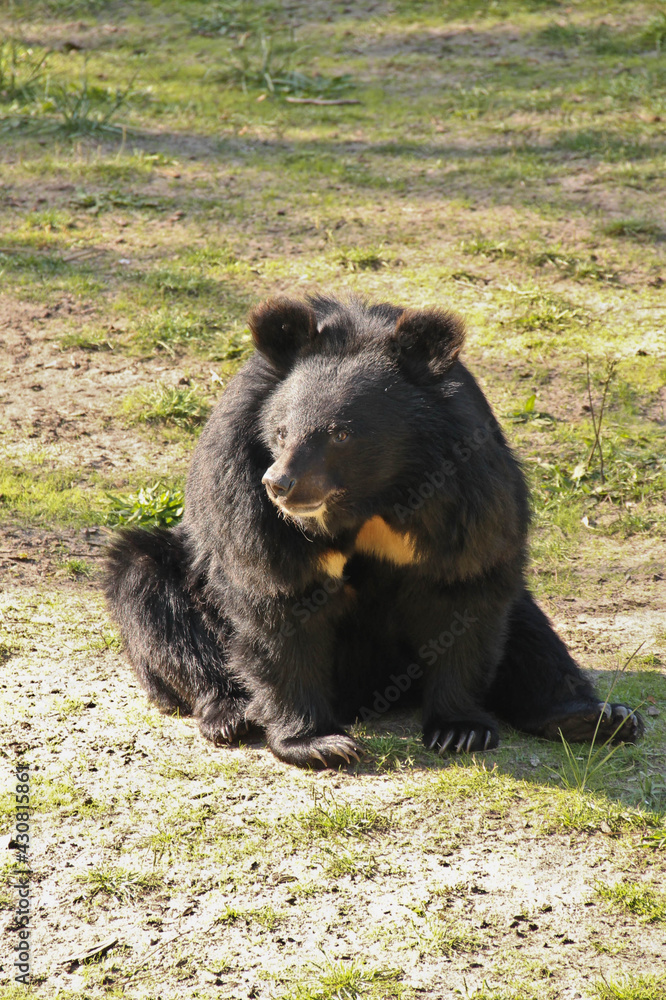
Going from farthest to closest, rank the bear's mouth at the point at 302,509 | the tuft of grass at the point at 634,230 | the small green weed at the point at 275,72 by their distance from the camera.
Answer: the small green weed at the point at 275,72
the tuft of grass at the point at 634,230
the bear's mouth at the point at 302,509

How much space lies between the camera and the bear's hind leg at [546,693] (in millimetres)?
3975

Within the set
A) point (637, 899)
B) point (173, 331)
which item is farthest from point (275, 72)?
point (637, 899)

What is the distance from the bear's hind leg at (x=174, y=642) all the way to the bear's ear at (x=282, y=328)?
43.0 inches

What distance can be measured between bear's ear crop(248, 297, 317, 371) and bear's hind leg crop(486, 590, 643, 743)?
1.38m

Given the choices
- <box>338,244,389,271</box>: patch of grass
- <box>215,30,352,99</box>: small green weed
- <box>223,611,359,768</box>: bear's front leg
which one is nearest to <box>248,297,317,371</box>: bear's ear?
<box>223,611,359,768</box>: bear's front leg

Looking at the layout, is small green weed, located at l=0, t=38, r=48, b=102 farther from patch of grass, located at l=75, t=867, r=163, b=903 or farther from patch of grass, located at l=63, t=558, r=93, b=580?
patch of grass, located at l=75, t=867, r=163, b=903

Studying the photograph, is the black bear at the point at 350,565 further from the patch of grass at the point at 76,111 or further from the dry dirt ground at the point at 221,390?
the patch of grass at the point at 76,111

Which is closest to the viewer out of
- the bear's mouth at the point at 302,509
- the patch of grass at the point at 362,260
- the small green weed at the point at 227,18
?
the bear's mouth at the point at 302,509

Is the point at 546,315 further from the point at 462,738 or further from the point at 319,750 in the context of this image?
the point at 319,750

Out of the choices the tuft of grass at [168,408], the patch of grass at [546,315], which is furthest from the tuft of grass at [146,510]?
the patch of grass at [546,315]

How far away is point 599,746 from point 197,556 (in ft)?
5.55

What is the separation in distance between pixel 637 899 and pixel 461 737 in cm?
96

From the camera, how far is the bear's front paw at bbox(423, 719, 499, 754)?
3.94 meters

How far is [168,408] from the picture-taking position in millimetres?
6605
